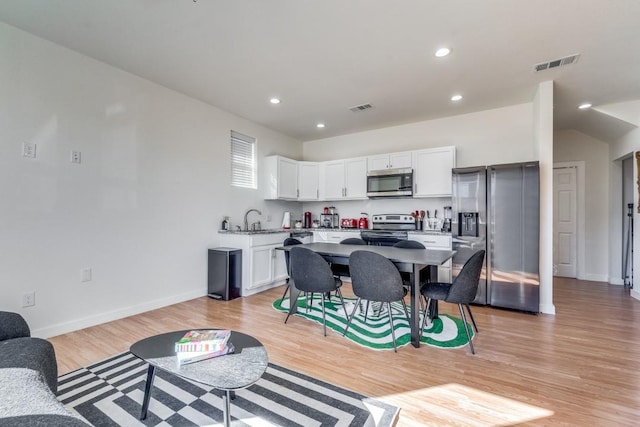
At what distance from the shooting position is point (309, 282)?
289 centimetres

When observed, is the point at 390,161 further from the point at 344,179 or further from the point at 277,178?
the point at 277,178

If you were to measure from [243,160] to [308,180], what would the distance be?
133 centimetres

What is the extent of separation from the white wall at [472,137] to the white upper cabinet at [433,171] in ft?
1.00

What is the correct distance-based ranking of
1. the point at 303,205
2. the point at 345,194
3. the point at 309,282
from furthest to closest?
the point at 303,205, the point at 345,194, the point at 309,282

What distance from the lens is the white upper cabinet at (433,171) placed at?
4.39m

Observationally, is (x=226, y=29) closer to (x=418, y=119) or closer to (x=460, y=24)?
(x=460, y=24)

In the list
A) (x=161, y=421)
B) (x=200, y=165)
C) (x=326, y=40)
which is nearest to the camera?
(x=161, y=421)

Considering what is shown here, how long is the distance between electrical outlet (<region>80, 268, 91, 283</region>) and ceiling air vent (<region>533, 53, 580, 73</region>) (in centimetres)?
511

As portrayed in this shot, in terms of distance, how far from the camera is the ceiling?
2232 millimetres

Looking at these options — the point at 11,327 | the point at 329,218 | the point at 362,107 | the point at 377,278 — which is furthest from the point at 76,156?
the point at 329,218

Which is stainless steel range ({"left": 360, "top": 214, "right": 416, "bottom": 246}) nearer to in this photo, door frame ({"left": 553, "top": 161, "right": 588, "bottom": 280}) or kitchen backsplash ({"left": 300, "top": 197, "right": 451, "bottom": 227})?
kitchen backsplash ({"left": 300, "top": 197, "right": 451, "bottom": 227})

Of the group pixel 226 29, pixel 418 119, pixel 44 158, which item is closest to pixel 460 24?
pixel 226 29

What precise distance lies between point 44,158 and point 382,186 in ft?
13.9

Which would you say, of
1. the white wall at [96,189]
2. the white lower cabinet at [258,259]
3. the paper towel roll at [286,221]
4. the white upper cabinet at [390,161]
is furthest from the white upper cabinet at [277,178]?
the white upper cabinet at [390,161]
